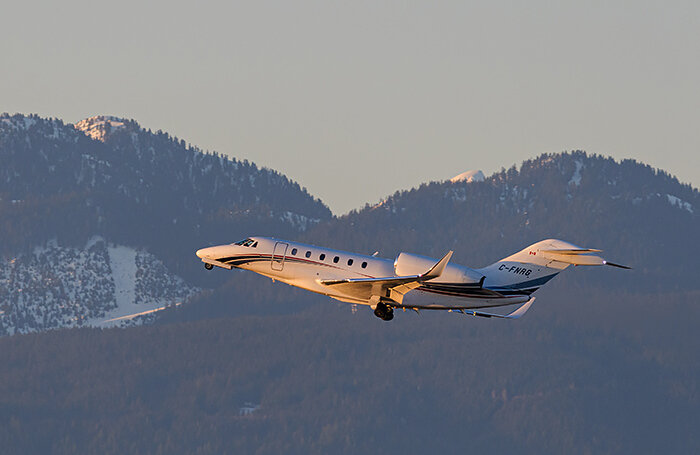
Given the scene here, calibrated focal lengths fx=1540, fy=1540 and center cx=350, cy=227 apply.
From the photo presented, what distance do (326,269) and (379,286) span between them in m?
4.88

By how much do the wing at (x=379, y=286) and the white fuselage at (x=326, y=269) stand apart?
62cm

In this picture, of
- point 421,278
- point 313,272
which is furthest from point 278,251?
point 421,278

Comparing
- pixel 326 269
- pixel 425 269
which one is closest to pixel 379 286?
pixel 425 269

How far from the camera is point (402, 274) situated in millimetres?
96562

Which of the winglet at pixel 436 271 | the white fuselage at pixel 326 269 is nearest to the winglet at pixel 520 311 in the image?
the white fuselage at pixel 326 269

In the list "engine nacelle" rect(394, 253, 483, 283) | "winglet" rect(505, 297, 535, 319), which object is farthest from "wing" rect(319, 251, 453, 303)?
"winglet" rect(505, 297, 535, 319)

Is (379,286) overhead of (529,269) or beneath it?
beneath

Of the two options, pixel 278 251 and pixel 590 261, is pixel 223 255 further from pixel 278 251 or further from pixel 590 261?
pixel 590 261

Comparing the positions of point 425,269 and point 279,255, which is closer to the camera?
point 425,269

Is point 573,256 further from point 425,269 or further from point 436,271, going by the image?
point 436,271

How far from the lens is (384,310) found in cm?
9731

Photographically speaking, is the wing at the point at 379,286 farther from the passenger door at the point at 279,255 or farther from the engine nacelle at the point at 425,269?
the passenger door at the point at 279,255

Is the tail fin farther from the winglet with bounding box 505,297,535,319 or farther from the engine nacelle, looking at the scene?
the engine nacelle

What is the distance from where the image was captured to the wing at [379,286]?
93.9m
